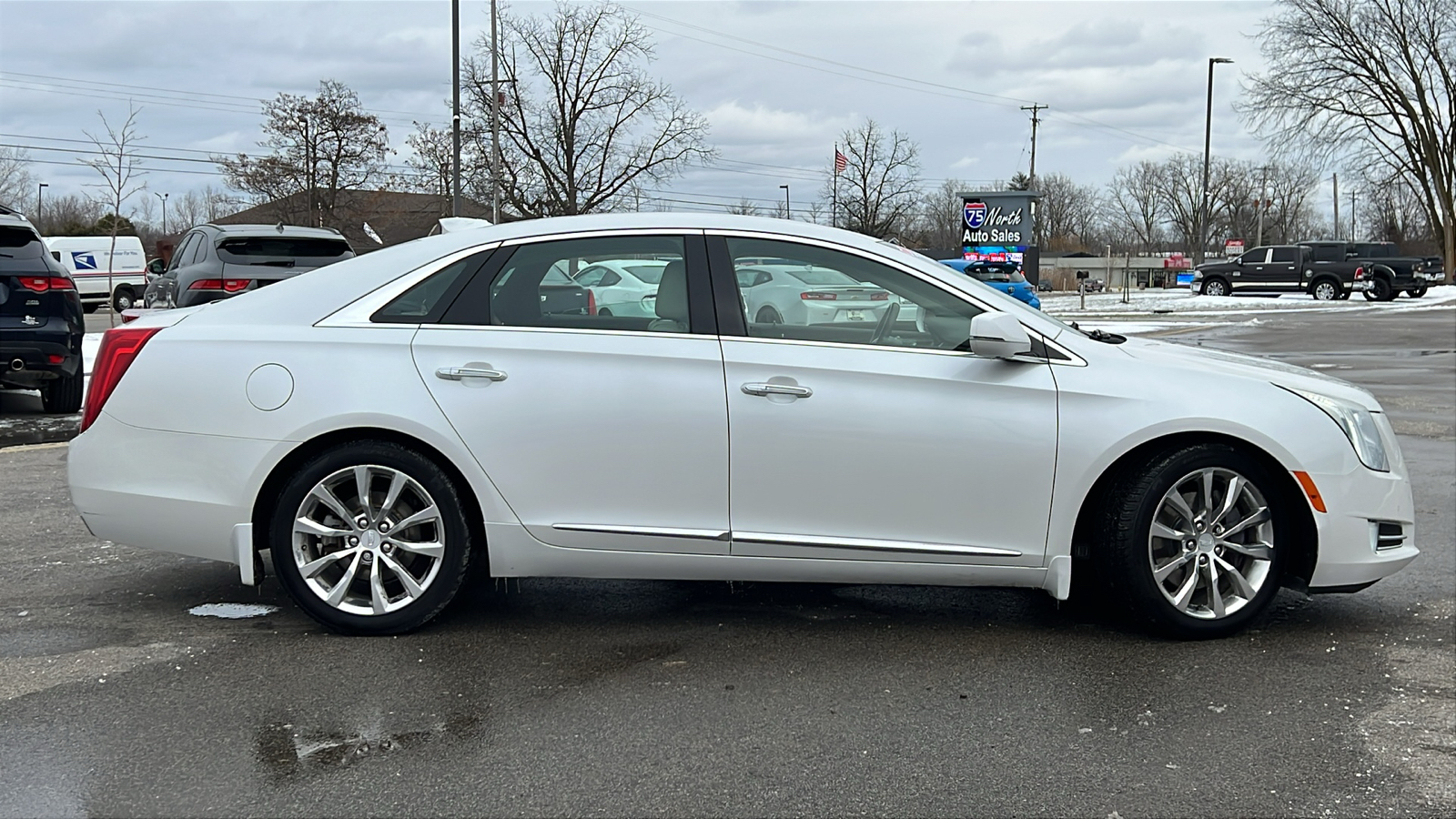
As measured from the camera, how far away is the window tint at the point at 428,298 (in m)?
4.51

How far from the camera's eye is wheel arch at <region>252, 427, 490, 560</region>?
442 cm

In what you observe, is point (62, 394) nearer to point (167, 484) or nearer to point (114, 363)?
point (114, 363)

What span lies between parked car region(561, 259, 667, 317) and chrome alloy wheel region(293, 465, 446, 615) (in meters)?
0.95

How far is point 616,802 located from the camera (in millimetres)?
3170

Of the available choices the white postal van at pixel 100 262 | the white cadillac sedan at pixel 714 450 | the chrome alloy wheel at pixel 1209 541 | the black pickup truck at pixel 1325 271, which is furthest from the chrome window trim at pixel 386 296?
the black pickup truck at pixel 1325 271

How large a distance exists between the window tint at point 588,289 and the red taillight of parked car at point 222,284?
928 centimetres

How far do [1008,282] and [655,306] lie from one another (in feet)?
66.1

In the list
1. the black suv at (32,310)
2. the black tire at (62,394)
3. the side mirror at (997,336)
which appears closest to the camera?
the side mirror at (997,336)

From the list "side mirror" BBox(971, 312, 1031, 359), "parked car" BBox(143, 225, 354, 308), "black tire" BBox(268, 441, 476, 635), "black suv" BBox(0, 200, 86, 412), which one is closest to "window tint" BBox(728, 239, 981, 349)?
"side mirror" BBox(971, 312, 1031, 359)

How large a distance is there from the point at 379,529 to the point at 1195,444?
2.93 m

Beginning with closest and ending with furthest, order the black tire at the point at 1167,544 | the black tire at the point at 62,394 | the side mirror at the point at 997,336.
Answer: the side mirror at the point at 997,336 → the black tire at the point at 1167,544 → the black tire at the point at 62,394

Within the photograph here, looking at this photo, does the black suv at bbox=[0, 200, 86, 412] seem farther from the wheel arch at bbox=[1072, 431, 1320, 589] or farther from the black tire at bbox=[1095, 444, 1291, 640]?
the black tire at bbox=[1095, 444, 1291, 640]

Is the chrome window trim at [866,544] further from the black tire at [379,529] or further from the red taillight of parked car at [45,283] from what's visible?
the red taillight of parked car at [45,283]

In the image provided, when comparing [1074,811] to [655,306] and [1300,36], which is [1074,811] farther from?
[1300,36]
